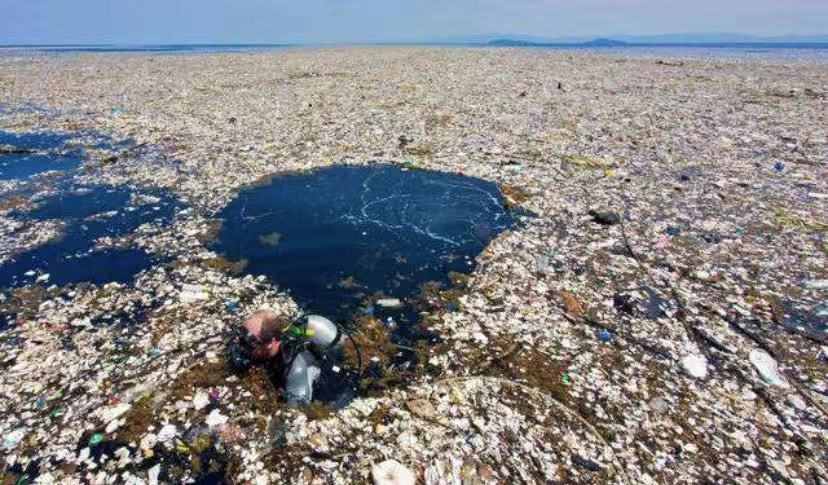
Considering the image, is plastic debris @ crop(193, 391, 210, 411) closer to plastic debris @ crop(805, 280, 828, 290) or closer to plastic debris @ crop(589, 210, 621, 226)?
plastic debris @ crop(589, 210, 621, 226)

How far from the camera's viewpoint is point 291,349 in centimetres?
476

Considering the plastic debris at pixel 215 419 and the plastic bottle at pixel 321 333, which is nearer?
the plastic debris at pixel 215 419

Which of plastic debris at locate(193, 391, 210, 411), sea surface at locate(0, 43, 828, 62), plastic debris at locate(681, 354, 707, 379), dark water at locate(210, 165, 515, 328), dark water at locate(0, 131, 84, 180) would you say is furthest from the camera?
sea surface at locate(0, 43, 828, 62)

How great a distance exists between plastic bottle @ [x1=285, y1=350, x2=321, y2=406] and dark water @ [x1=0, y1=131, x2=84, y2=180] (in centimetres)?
1110

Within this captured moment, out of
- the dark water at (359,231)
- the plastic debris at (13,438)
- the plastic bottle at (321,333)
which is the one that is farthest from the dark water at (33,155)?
the plastic bottle at (321,333)

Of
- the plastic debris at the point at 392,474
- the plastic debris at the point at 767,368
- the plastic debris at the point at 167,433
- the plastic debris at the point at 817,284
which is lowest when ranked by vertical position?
the plastic debris at the point at 767,368

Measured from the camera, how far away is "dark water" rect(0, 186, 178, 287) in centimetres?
670

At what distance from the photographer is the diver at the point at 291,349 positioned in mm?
4535

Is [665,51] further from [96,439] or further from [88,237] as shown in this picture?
[96,439]

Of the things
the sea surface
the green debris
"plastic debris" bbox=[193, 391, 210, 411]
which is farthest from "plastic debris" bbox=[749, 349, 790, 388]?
the sea surface

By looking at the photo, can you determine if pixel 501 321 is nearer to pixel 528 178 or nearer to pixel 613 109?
pixel 528 178

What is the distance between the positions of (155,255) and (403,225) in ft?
14.1

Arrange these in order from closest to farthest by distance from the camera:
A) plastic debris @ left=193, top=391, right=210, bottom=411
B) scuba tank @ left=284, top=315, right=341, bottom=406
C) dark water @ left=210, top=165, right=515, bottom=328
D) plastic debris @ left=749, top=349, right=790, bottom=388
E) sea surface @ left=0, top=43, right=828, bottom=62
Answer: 1. plastic debris @ left=193, top=391, right=210, bottom=411
2. scuba tank @ left=284, top=315, right=341, bottom=406
3. plastic debris @ left=749, top=349, right=790, bottom=388
4. dark water @ left=210, top=165, right=515, bottom=328
5. sea surface @ left=0, top=43, right=828, bottom=62

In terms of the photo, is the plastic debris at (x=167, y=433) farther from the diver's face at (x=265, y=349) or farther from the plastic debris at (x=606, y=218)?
the plastic debris at (x=606, y=218)
